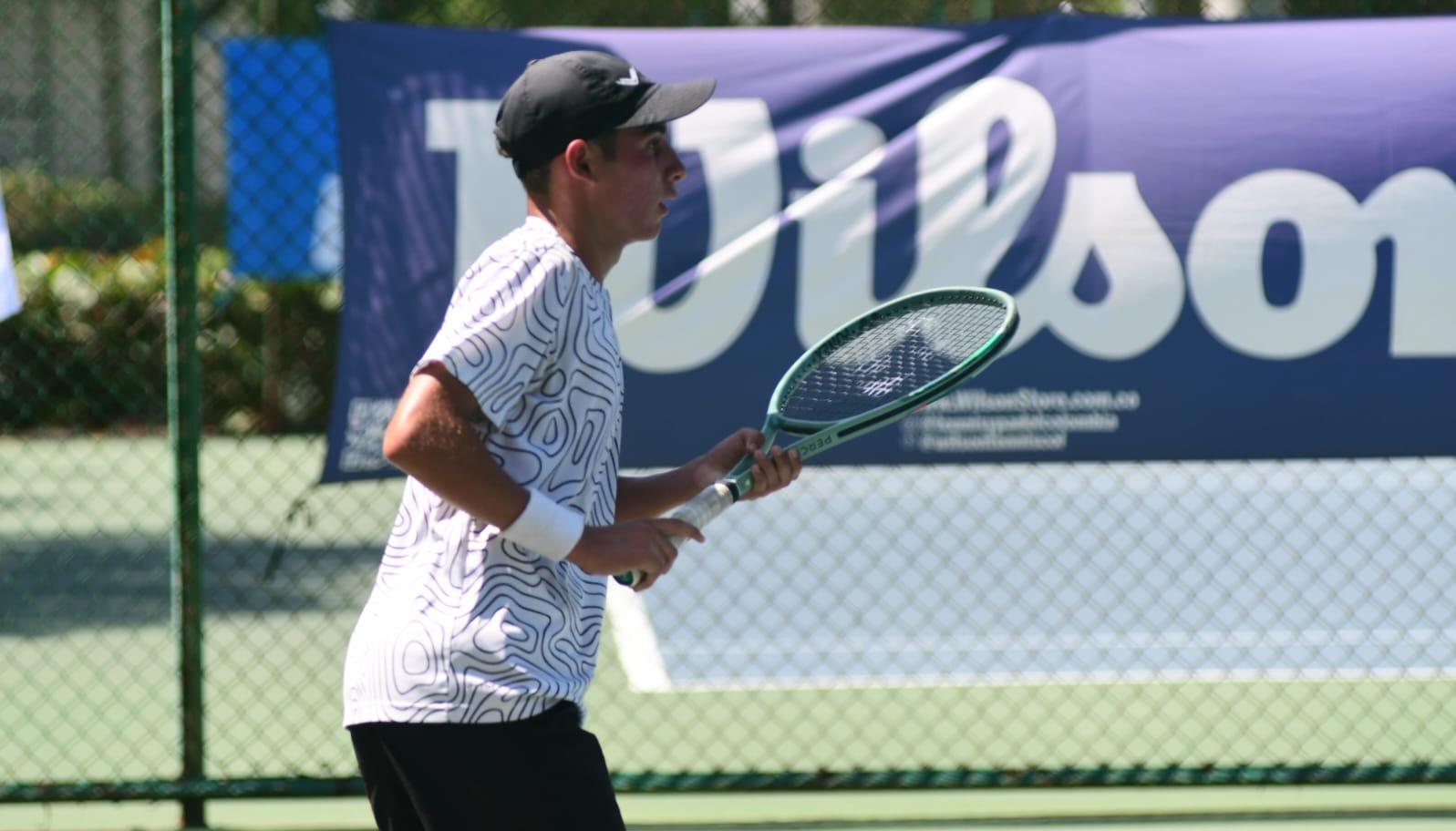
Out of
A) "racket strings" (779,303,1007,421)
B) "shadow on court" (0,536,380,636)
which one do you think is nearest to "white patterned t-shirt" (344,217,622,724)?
"racket strings" (779,303,1007,421)

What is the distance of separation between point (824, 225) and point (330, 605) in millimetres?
3991

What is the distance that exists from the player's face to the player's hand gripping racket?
20.3 inches

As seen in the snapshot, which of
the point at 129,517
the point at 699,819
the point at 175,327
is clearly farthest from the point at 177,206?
the point at 129,517

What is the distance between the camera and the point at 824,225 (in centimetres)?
477

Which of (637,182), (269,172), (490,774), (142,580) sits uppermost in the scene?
(637,182)

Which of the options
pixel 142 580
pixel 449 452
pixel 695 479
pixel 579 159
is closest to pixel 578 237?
pixel 579 159

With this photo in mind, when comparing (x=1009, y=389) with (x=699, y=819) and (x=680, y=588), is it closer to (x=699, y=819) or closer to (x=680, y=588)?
(x=699, y=819)

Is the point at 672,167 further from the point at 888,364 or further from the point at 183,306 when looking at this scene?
the point at 183,306

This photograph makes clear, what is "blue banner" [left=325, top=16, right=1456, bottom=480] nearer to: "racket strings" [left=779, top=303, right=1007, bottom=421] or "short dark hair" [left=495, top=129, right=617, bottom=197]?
"racket strings" [left=779, top=303, right=1007, bottom=421]

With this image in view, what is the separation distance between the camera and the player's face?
8.52 feet

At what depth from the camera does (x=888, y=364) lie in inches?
127

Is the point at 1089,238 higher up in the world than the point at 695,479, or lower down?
higher up

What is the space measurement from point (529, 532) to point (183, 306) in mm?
2465

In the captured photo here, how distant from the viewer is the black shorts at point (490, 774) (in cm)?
254
